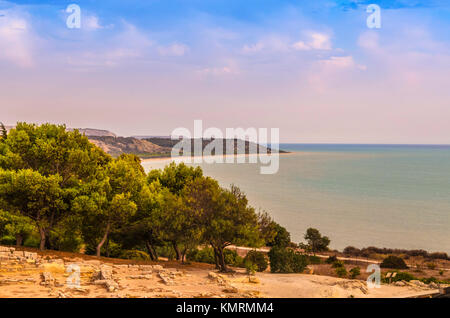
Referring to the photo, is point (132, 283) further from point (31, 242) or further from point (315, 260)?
point (315, 260)

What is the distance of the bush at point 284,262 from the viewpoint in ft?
95.6

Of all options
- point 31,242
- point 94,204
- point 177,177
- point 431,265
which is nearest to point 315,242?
point 431,265

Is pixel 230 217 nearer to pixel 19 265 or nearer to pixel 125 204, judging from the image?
pixel 125 204

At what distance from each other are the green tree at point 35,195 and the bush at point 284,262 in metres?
16.7

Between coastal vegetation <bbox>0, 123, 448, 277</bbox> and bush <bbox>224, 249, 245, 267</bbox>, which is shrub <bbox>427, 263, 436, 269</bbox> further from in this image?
bush <bbox>224, 249, 245, 267</bbox>

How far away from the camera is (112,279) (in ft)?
58.5

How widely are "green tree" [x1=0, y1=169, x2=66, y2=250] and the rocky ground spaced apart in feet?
11.8

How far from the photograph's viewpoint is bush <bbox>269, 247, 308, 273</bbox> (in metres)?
29.1

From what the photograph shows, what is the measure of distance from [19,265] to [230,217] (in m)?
12.1

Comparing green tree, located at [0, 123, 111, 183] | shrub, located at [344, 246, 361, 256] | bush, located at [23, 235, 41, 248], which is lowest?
shrub, located at [344, 246, 361, 256]

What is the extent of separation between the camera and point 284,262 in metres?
29.3

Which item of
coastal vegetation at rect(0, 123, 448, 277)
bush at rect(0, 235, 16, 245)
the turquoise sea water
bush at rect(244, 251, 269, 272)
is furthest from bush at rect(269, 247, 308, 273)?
the turquoise sea water

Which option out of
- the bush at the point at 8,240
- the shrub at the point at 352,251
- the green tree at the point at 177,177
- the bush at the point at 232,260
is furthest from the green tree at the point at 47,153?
the shrub at the point at 352,251

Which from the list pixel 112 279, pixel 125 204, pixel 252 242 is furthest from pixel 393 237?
pixel 112 279
